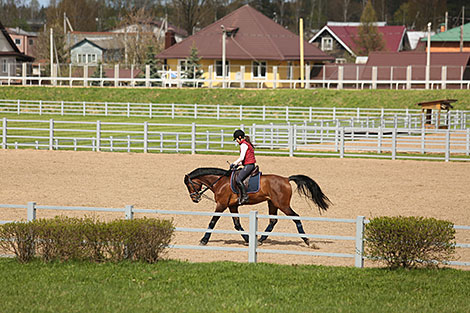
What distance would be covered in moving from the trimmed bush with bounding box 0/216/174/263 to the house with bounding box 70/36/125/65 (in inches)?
3824

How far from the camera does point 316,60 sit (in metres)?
72.3

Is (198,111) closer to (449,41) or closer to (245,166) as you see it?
(245,166)

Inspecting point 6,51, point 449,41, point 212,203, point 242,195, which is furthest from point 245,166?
point 449,41

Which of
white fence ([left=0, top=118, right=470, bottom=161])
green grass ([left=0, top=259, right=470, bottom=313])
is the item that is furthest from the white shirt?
white fence ([left=0, top=118, right=470, bottom=161])

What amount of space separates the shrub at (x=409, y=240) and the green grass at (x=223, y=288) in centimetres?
20

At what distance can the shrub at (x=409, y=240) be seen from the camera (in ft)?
34.1

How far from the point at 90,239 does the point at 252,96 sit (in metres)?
45.5

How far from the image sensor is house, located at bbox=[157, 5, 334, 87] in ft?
226

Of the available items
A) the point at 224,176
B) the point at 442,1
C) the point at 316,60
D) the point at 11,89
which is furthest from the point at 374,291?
the point at 442,1

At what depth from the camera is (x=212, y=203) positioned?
18312 millimetres

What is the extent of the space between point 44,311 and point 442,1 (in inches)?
4818

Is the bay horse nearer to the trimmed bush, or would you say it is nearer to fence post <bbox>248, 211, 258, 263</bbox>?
fence post <bbox>248, 211, 258, 263</bbox>

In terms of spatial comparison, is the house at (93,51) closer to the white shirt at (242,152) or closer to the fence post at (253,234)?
the white shirt at (242,152)

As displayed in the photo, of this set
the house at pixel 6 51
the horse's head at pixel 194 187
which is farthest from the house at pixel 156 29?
the horse's head at pixel 194 187
